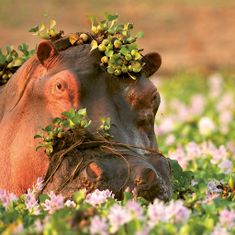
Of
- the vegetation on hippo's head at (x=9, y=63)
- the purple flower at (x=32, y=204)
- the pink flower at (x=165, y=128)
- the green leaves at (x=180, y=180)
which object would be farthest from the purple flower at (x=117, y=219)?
the pink flower at (x=165, y=128)

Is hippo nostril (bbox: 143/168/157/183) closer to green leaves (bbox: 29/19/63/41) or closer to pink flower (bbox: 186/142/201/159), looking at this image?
green leaves (bbox: 29/19/63/41)

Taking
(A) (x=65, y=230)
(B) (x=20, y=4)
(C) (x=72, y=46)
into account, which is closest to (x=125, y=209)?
(A) (x=65, y=230)

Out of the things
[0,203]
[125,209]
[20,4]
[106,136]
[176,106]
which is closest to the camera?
[125,209]

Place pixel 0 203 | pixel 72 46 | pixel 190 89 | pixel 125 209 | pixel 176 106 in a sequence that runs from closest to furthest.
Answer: pixel 125 209
pixel 0 203
pixel 72 46
pixel 176 106
pixel 190 89

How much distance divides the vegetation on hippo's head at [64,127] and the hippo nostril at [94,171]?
9.2 inches

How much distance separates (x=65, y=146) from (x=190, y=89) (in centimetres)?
1070

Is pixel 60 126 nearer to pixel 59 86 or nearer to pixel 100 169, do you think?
pixel 59 86

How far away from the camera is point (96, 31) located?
16.0 ft

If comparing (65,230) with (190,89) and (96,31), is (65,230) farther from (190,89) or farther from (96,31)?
(190,89)

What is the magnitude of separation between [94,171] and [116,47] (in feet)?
2.65

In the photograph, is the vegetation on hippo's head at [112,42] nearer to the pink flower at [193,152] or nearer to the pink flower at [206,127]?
the pink flower at [193,152]

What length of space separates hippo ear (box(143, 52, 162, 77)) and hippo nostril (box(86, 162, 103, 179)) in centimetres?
87

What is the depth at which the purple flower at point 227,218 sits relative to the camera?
3.63 metres

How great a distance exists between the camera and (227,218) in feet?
11.9
